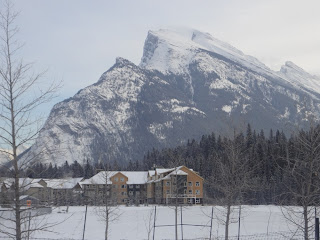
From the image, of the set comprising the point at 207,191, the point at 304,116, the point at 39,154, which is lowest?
the point at 207,191

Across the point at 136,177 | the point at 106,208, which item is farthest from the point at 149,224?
the point at 136,177

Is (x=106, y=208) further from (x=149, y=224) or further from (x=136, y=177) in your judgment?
(x=136, y=177)

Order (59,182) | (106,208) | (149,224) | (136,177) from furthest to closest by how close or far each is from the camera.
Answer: (136,177)
(59,182)
(106,208)
(149,224)

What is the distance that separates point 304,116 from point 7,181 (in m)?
11.5

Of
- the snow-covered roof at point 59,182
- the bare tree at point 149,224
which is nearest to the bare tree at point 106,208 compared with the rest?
the bare tree at point 149,224

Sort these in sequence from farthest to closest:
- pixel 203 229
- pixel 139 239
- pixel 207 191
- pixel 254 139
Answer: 1. pixel 254 139
2. pixel 207 191
3. pixel 203 229
4. pixel 139 239

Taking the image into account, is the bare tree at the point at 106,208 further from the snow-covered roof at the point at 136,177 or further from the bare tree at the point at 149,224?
the snow-covered roof at the point at 136,177

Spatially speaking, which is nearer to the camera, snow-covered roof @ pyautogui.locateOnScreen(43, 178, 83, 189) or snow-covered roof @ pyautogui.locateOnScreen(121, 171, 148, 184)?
snow-covered roof @ pyautogui.locateOnScreen(43, 178, 83, 189)

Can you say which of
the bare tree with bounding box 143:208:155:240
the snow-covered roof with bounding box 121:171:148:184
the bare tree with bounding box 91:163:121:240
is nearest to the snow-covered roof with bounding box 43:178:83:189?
the bare tree with bounding box 91:163:121:240

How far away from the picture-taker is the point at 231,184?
22.2m

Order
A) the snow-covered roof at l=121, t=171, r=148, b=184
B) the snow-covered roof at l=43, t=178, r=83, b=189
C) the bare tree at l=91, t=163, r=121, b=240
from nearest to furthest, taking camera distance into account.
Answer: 1. the snow-covered roof at l=43, t=178, r=83, b=189
2. the bare tree at l=91, t=163, r=121, b=240
3. the snow-covered roof at l=121, t=171, r=148, b=184

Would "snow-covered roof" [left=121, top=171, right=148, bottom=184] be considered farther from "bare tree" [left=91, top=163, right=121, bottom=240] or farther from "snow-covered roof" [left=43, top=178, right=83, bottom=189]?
"snow-covered roof" [left=43, top=178, right=83, bottom=189]

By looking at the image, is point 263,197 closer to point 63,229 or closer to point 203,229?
point 203,229

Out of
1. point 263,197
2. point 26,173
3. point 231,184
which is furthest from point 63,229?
point 263,197
